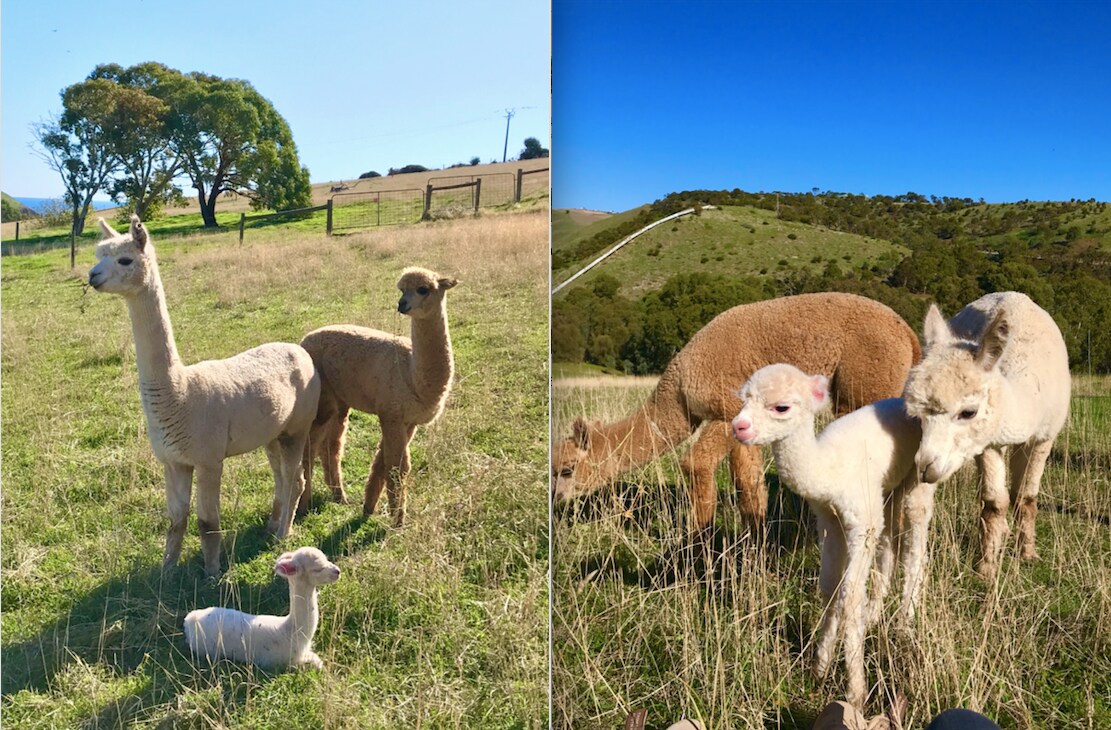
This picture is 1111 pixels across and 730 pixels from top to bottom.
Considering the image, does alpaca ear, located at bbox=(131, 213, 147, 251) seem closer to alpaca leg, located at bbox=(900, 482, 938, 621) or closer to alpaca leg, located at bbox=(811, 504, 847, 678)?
alpaca leg, located at bbox=(811, 504, 847, 678)

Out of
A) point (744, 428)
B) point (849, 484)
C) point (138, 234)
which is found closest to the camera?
point (744, 428)

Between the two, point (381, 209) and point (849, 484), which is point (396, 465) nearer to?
point (381, 209)

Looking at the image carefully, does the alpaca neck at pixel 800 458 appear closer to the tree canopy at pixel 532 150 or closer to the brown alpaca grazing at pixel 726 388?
the brown alpaca grazing at pixel 726 388

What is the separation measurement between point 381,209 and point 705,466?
58.6 inches

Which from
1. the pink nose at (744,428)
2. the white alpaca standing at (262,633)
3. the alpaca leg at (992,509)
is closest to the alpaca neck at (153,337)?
the white alpaca standing at (262,633)

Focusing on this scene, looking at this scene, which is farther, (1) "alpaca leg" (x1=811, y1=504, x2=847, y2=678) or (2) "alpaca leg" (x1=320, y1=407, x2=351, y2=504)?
(2) "alpaca leg" (x1=320, y1=407, x2=351, y2=504)

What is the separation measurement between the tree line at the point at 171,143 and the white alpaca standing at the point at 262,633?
127 centimetres

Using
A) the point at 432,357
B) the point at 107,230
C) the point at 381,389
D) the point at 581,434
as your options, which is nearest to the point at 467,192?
the point at 432,357

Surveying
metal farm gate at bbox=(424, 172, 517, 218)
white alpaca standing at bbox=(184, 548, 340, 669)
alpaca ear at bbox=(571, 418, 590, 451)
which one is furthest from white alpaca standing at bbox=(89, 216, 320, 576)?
alpaca ear at bbox=(571, 418, 590, 451)

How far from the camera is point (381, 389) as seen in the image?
3.16m

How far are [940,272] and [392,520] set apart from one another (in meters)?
2.09

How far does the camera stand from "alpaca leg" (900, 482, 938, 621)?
270 cm

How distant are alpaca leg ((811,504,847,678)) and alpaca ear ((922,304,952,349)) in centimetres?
60

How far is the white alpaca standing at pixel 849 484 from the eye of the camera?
2432 millimetres
